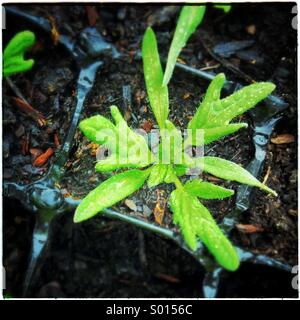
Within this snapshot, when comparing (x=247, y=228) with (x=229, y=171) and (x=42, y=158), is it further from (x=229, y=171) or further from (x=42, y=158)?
(x=42, y=158)

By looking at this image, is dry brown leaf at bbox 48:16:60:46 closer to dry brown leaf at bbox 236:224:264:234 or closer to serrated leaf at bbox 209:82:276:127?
serrated leaf at bbox 209:82:276:127

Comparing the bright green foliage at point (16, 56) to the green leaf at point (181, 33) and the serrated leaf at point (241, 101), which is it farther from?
the serrated leaf at point (241, 101)

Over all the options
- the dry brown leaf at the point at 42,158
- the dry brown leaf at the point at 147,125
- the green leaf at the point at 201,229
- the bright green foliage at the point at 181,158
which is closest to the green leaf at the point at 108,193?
the bright green foliage at the point at 181,158

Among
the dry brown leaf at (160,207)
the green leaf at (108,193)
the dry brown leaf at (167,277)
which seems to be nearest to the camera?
the green leaf at (108,193)

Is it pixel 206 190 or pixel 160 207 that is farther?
pixel 160 207

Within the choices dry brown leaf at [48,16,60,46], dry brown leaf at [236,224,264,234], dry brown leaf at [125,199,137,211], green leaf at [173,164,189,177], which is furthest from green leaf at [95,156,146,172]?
dry brown leaf at [48,16,60,46]

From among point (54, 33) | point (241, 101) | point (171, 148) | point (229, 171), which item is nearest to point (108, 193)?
point (171, 148)
